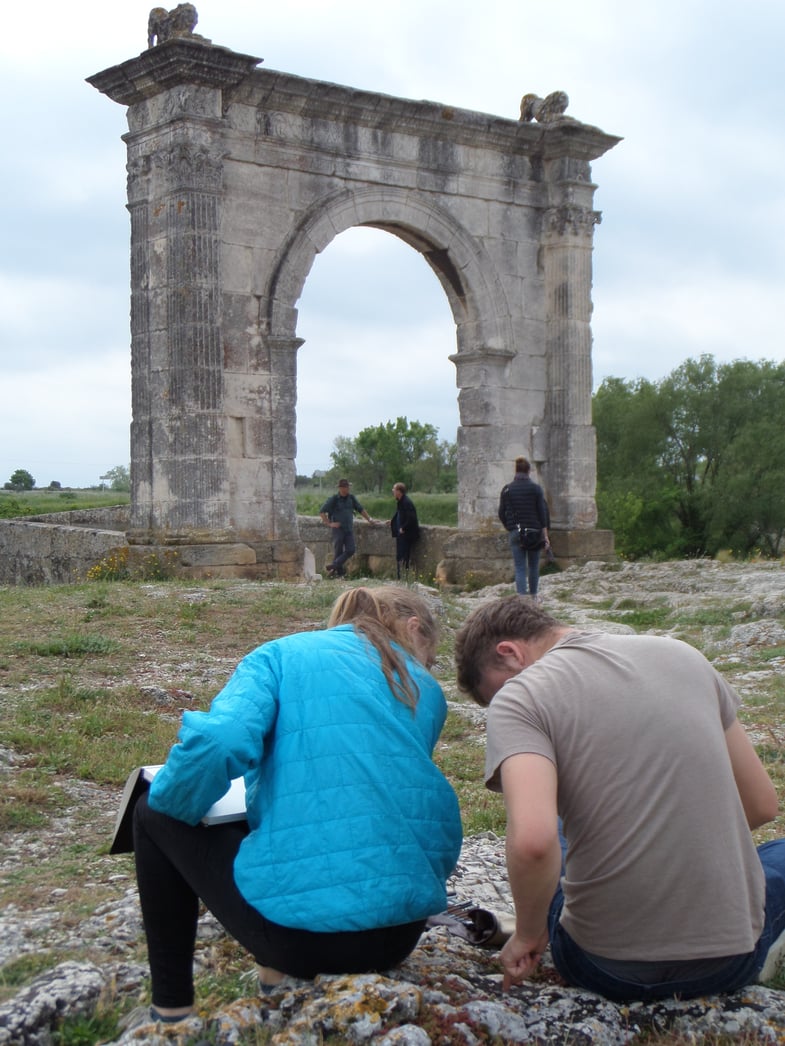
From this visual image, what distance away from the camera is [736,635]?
10672 mm

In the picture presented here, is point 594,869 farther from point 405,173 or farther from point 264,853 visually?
point 405,173

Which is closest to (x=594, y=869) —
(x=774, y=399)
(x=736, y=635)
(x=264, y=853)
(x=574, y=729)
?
(x=574, y=729)

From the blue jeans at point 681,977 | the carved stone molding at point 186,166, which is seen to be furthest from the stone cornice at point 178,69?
the blue jeans at point 681,977

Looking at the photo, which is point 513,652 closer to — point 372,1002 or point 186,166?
point 372,1002

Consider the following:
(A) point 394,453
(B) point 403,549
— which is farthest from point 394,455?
(B) point 403,549

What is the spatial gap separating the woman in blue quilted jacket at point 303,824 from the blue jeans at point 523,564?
33.5ft

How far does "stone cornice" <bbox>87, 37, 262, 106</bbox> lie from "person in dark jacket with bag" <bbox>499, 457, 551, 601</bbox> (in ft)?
17.3

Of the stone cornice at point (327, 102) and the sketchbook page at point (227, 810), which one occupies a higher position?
the stone cornice at point (327, 102)

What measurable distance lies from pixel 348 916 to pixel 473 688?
66cm

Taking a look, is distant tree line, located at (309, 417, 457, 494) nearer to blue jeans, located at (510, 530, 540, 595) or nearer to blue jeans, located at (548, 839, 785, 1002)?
blue jeans, located at (510, 530, 540, 595)

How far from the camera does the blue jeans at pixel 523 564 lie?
43.8 ft

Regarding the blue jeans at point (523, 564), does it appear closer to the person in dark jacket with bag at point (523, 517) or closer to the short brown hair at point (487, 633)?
the person in dark jacket with bag at point (523, 517)

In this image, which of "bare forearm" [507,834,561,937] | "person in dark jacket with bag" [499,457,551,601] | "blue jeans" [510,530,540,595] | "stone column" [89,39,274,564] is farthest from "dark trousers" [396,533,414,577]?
"bare forearm" [507,834,561,937]

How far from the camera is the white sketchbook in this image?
3.07 metres
